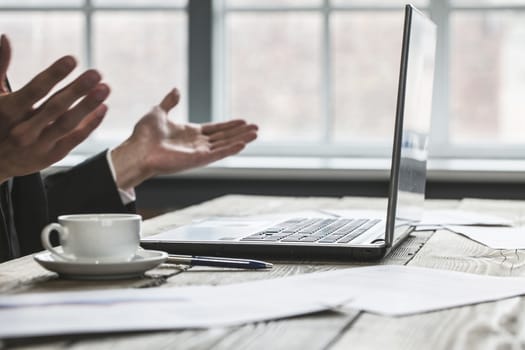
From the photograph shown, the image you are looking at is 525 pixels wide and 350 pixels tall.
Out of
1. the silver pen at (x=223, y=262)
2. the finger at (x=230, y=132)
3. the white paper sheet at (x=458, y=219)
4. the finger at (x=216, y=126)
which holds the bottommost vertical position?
the white paper sheet at (x=458, y=219)

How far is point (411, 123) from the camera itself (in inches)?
54.4

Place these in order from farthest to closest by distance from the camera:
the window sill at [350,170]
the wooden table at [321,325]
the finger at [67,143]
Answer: the window sill at [350,170], the finger at [67,143], the wooden table at [321,325]

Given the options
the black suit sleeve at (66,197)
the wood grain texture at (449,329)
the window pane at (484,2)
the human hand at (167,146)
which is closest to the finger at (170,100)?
the human hand at (167,146)

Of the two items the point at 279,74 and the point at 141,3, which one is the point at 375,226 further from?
the point at 141,3

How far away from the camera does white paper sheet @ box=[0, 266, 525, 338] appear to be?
2.71 feet

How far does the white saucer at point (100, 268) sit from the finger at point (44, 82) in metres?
0.23

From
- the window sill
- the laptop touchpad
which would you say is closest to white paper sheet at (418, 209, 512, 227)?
the laptop touchpad

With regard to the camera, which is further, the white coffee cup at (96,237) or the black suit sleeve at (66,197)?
the black suit sleeve at (66,197)

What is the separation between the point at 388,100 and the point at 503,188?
2.22ft

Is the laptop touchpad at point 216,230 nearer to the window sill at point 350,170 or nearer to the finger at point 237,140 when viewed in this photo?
the finger at point 237,140

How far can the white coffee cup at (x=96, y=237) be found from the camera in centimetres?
110

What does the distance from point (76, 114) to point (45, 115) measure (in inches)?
1.6

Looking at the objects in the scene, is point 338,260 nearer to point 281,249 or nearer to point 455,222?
point 281,249

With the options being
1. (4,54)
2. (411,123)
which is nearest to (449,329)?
(411,123)
